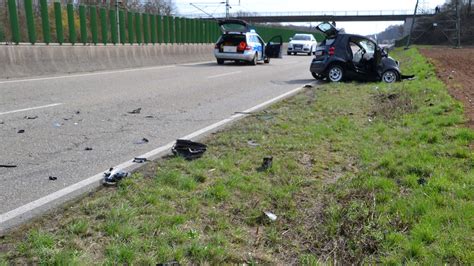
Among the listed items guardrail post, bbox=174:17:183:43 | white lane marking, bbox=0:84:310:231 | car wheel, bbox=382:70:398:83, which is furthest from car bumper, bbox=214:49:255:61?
white lane marking, bbox=0:84:310:231

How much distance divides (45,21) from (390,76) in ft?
37.6

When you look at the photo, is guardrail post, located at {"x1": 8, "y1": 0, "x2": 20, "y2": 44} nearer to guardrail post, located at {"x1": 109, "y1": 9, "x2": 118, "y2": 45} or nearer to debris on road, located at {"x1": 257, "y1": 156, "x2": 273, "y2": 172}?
guardrail post, located at {"x1": 109, "y1": 9, "x2": 118, "y2": 45}

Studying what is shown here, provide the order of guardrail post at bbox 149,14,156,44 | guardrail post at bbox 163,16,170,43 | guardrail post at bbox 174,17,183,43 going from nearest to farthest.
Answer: guardrail post at bbox 149,14,156,44
guardrail post at bbox 163,16,170,43
guardrail post at bbox 174,17,183,43

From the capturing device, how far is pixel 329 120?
301 inches

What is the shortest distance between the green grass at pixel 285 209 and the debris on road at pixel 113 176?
0.12m

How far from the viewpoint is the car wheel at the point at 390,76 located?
13.5m

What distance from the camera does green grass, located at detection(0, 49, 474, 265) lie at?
300cm

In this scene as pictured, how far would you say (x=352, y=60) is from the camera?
1372 cm

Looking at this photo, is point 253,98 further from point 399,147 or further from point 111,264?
point 111,264

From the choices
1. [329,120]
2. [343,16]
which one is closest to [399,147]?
[329,120]

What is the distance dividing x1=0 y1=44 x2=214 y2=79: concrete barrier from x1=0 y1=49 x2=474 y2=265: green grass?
8801 millimetres

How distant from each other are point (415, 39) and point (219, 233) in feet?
252

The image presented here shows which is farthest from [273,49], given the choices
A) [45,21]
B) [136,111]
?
[136,111]

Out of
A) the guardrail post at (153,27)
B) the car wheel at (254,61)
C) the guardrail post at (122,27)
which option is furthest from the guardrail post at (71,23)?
the car wheel at (254,61)
